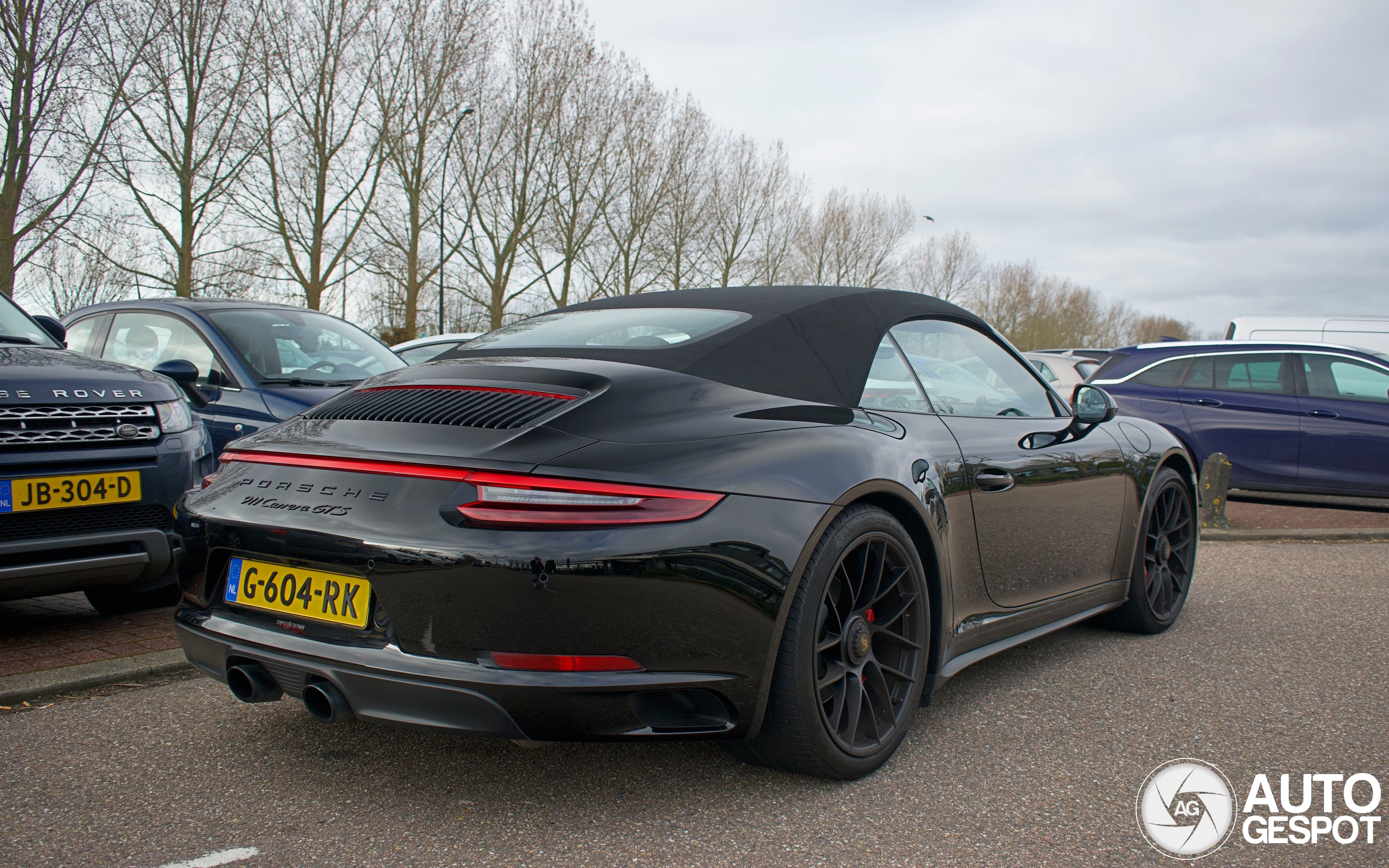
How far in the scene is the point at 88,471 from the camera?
12.5 feet

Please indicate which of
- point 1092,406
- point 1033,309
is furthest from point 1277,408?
point 1033,309

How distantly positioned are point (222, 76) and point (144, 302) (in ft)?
63.6

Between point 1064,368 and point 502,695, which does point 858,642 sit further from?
point 1064,368

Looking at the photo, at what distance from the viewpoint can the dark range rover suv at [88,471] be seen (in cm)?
359

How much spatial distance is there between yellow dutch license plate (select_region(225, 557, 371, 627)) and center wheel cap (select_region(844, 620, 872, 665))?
122cm

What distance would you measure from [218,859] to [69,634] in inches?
96.7

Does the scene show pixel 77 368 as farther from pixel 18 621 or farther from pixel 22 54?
pixel 22 54

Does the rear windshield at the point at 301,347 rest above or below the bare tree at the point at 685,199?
below

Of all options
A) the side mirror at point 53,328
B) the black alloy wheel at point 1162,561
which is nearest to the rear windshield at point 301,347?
the side mirror at point 53,328

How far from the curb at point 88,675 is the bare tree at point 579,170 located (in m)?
29.9

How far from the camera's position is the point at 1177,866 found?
233 cm

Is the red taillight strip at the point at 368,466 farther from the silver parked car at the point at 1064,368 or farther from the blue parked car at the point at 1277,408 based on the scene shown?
the silver parked car at the point at 1064,368

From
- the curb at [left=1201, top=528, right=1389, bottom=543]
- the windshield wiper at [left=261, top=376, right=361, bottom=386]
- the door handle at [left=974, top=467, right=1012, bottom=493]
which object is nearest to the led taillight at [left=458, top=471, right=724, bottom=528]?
the door handle at [left=974, top=467, right=1012, bottom=493]

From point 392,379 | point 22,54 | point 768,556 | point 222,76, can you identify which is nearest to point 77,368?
point 392,379
